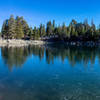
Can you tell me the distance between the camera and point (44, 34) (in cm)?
8406

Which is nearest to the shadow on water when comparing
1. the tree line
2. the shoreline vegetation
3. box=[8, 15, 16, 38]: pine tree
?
the shoreline vegetation

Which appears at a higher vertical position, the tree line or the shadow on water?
the tree line

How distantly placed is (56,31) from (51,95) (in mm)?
81526

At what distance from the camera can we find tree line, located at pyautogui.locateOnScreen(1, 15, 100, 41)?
5700 centimetres

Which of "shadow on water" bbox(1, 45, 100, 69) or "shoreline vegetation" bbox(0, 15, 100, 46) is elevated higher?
"shoreline vegetation" bbox(0, 15, 100, 46)

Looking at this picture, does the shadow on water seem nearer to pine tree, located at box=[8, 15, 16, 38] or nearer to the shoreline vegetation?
the shoreline vegetation

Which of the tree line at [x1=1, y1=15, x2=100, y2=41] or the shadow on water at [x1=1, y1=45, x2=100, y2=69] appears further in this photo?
the tree line at [x1=1, y1=15, x2=100, y2=41]

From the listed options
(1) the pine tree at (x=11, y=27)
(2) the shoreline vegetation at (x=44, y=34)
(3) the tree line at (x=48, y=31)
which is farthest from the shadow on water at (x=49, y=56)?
(3) the tree line at (x=48, y=31)

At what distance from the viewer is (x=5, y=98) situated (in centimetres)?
580

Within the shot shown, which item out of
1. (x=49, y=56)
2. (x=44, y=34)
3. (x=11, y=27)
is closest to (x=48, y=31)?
(x=44, y=34)

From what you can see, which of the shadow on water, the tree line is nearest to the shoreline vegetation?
the tree line

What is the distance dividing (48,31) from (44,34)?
5.05 meters

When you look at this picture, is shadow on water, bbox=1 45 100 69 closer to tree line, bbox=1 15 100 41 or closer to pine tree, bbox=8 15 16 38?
pine tree, bbox=8 15 16 38

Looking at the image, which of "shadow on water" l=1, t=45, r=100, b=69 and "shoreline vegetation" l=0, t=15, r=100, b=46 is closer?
"shadow on water" l=1, t=45, r=100, b=69
